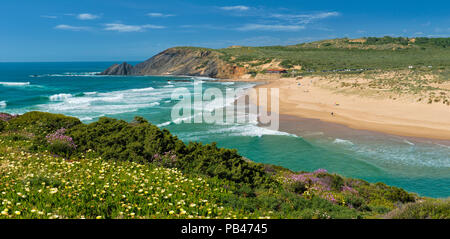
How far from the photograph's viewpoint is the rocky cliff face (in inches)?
3871

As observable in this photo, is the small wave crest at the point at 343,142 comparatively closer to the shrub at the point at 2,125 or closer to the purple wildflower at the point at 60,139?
the purple wildflower at the point at 60,139

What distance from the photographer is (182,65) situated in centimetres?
11462

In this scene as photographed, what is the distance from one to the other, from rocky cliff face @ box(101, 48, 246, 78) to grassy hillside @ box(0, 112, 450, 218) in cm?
8384

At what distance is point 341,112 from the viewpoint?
105 feet

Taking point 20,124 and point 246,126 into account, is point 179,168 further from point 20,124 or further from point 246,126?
point 246,126

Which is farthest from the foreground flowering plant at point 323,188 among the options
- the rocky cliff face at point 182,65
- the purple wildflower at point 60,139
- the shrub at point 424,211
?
the rocky cliff face at point 182,65

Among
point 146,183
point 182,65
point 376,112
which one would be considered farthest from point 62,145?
point 182,65

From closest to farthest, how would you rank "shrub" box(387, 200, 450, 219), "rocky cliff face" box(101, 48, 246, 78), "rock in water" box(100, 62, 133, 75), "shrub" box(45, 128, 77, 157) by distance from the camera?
"shrub" box(387, 200, 450, 219) → "shrub" box(45, 128, 77, 157) → "rocky cliff face" box(101, 48, 246, 78) → "rock in water" box(100, 62, 133, 75)

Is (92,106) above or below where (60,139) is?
below

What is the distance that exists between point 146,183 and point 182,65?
112 m

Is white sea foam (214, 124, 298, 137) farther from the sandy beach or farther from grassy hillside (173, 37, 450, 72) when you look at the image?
grassy hillside (173, 37, 450, 72)

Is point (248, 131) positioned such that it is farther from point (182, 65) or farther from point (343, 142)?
point (182, 65)

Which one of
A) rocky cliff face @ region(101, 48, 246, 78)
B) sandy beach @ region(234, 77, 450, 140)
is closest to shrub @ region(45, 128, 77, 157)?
sandy beach @ region(234, 77, 450, 140)

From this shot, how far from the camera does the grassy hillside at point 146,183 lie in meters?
5.18
